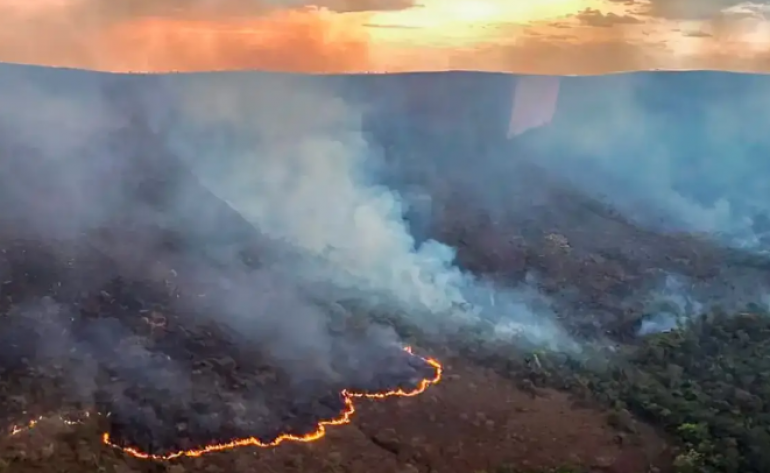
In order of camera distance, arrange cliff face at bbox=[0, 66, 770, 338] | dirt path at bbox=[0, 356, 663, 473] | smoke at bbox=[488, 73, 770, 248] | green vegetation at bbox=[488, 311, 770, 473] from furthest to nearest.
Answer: smoke at bbox=[488, 73, 770, 248] → cliff face at bbox=[0, 66, 770, 338] → green vegetation at bbox=[488, 311, 770, 473] → dirt path at bbox=[0, 356, 663, 473]

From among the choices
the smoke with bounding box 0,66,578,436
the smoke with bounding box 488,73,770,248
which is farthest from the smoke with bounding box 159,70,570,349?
the smoke with bounding box 488,73,770,248

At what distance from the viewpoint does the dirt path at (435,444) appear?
1395mm

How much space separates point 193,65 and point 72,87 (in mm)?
282

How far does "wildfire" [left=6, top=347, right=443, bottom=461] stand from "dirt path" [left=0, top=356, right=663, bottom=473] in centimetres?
1

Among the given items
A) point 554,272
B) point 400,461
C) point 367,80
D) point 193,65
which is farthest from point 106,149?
point 554,272

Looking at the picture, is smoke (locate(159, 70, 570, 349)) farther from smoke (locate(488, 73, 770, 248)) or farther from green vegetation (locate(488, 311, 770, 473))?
smoke (locate(488, 73, 770, 248))

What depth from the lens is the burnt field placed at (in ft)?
4.84

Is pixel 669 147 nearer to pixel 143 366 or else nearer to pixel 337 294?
pixel 337 294

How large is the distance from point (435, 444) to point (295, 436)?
27 cm

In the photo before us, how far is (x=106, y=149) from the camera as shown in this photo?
1771mm

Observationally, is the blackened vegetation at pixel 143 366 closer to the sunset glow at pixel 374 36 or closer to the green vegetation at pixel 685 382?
the green vegetation at pixel 685 382

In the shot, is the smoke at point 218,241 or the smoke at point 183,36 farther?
the smoke at point 183,36

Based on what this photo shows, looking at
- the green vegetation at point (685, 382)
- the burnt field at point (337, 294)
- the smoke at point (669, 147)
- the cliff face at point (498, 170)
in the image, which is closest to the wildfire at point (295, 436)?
the burnt field at point (337, 294)

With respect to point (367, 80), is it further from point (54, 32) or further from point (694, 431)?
point (694, 431)
